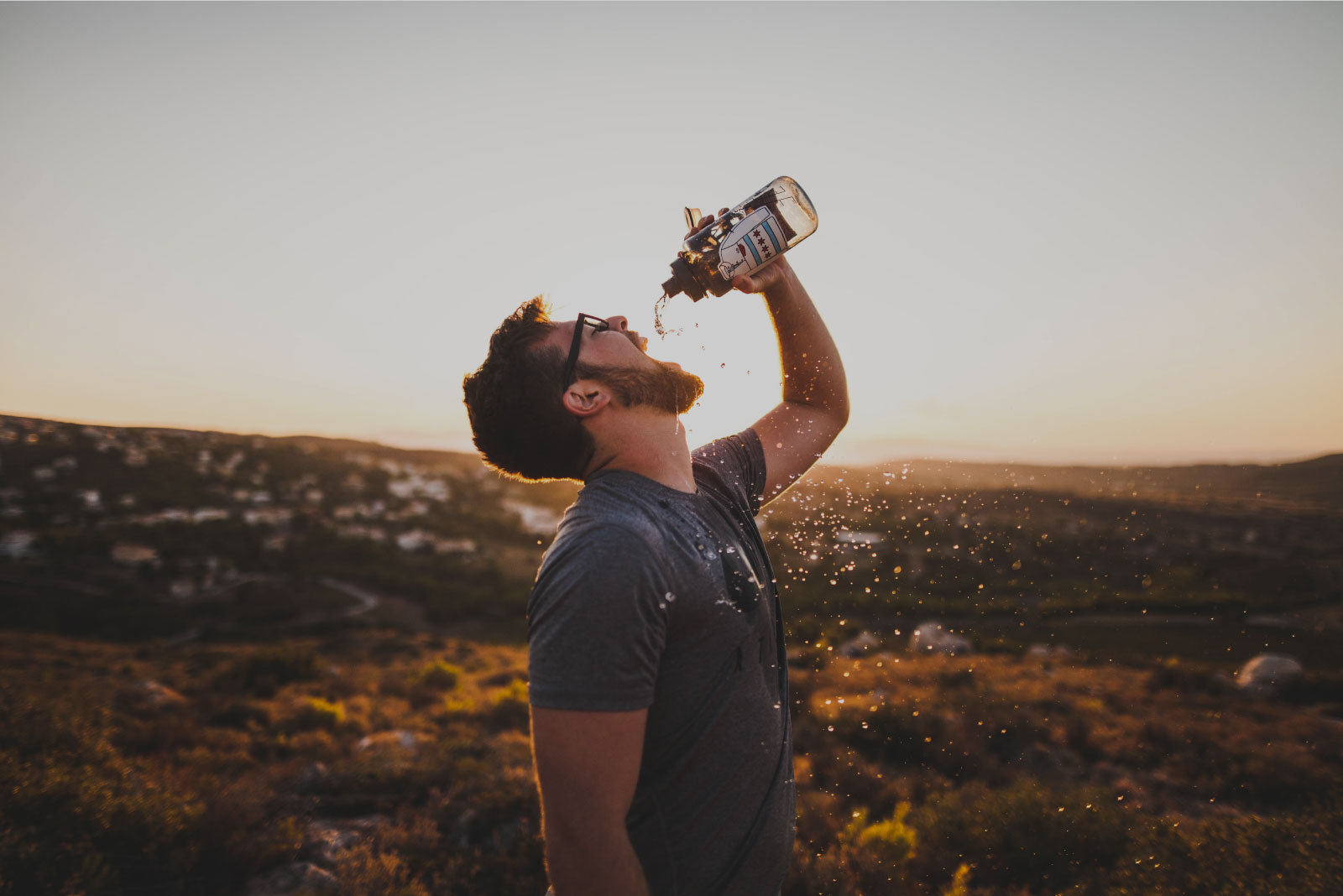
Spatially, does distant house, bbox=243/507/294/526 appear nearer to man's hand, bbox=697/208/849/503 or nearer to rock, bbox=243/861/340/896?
rock, bbox=243/861/340/896

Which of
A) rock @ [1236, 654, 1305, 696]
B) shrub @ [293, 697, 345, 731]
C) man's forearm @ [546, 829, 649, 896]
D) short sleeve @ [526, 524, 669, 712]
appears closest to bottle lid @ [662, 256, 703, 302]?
short sleeve @ [526, 524, 669, 712]

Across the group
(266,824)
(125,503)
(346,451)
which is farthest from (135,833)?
(346,451)

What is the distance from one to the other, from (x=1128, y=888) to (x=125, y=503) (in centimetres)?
6928

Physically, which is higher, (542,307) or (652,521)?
(542,307)

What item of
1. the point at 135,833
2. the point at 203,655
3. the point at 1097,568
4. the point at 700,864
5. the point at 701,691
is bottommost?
the point at 203,655

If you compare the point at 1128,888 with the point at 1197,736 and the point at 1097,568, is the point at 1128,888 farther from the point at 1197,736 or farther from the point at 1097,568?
the point at 1097,568

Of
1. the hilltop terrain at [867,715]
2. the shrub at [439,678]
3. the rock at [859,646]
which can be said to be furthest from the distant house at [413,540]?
the rock at [859,646]

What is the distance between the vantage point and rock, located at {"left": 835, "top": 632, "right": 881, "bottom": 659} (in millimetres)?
19141

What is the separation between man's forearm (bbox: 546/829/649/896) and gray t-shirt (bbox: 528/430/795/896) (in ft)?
0.76

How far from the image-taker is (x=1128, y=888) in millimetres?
4512

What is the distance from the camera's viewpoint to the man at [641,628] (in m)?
1.24

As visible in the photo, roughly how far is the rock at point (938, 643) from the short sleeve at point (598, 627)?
67.2 ft

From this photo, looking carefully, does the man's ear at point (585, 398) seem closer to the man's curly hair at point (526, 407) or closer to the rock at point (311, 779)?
the man's curly hair at point (526, 407)

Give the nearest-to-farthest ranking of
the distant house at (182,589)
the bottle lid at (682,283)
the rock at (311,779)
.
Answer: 1. the bottle lid at (682,283)
2. the rock at (311,779)
3. the distant house at (182,589)
